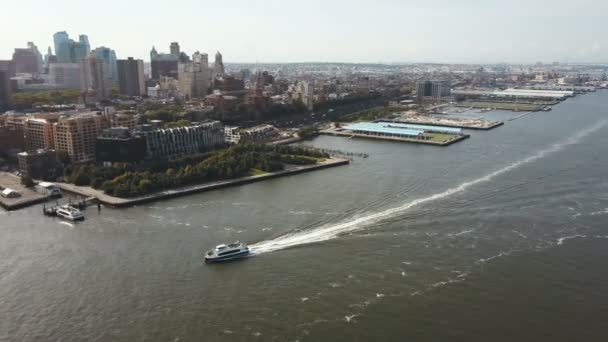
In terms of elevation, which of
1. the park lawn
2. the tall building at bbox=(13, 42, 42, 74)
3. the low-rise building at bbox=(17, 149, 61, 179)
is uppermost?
the tall building at bbox=(13, 42, 42, 74)

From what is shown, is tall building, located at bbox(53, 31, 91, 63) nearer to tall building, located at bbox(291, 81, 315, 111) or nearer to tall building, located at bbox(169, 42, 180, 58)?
tall building, located at bbox(169, 42, 180, 58)

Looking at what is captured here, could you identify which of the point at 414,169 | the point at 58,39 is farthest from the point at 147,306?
the point at 58,39

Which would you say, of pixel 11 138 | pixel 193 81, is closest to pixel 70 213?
pixel 11 138

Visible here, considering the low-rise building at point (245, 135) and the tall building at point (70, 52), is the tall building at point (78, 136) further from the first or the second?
the tall building at point (70, 52)

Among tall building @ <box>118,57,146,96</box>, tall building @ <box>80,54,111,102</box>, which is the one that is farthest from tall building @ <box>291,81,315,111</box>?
tall building @ <box>80,54,111,102</box>

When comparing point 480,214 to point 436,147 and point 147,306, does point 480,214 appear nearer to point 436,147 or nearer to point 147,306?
point 147,306

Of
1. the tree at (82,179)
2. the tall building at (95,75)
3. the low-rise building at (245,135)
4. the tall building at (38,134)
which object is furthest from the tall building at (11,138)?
the tall building at (95,75)

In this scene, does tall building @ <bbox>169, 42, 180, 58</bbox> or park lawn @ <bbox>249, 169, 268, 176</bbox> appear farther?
tall building @ <bbox>169, 42, 180, 58</bbox>

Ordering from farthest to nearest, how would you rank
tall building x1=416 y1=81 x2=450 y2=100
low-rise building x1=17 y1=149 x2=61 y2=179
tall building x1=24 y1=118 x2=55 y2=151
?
tall building x1=416 y1=81 x2=450 y2=100 → tall building x1=24 y1=118 x2=55 y2=151 → low-rise building x1=17 y1=149 x2=61 y2=179
